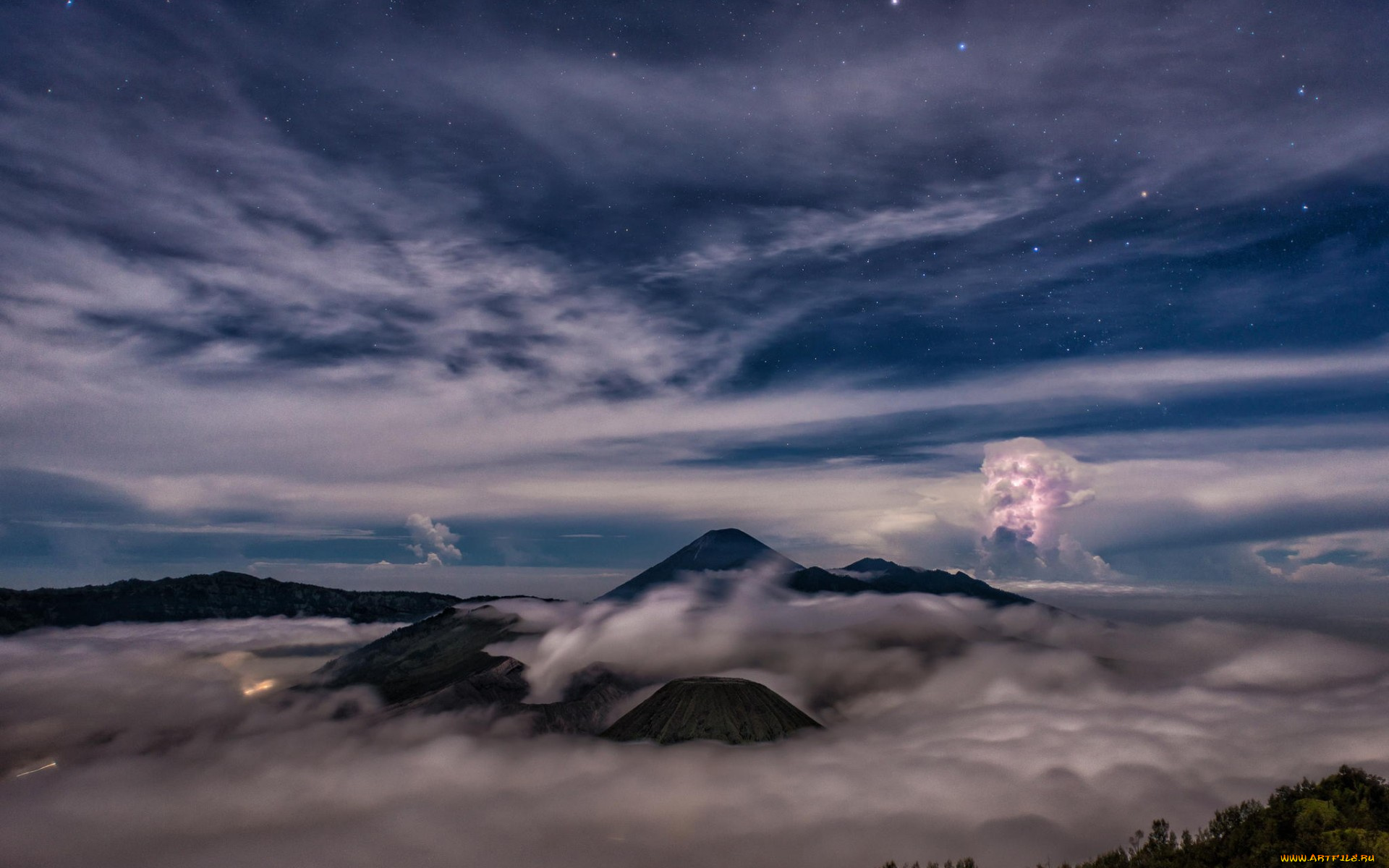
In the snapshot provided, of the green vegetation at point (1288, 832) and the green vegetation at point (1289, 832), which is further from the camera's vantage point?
the green vegetation at point (1289, 832)

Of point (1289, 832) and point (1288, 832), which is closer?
point (1289, 832)

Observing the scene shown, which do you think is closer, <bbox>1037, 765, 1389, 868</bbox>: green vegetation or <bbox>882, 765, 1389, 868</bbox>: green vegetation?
<bbox>882, 765, 1389, 868</bbox>: green vegetation

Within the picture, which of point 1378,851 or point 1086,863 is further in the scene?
point 1086,863

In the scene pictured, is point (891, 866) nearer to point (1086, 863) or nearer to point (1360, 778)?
point (1086, 863)

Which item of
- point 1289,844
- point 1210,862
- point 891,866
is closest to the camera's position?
point 1289,844

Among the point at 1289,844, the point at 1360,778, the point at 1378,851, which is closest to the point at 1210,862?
the point at 1289,844

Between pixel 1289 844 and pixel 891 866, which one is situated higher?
pixel 1289 844

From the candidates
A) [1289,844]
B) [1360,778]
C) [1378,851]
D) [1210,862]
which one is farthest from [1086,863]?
[1360,778]

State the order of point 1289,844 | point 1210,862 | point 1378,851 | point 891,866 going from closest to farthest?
point 1378,851
point 1289,844
point 1210,862
point 891,866
